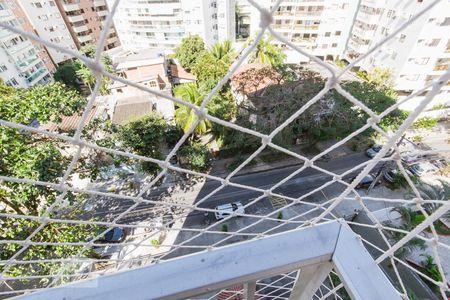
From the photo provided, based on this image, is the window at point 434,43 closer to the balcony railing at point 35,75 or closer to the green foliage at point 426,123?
the green foliage at point 426,123

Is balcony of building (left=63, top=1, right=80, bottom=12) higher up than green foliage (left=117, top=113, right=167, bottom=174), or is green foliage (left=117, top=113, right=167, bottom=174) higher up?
balcony of building (left=63, top=1, right=80, bottom=12)

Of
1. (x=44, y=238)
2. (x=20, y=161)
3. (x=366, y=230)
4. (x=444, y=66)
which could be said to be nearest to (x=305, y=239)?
(x=20, y=161)

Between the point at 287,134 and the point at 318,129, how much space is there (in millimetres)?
1024

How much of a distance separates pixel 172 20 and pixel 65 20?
7598 millimetres

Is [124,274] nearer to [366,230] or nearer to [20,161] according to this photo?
[20,161]

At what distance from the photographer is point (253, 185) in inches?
259

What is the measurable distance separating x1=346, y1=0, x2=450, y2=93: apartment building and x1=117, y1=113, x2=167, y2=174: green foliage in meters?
7.70

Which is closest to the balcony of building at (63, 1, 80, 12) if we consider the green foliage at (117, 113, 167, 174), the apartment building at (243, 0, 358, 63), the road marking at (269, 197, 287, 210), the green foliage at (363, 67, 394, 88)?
the apartment building at (243, 0, 358, 63)

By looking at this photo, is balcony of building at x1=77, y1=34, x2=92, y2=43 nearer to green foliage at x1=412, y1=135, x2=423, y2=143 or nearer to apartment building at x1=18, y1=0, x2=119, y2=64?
apartment building at x1=18, y1=0, x2=119, y2=64

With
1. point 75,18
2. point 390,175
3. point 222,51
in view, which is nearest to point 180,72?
point 222,51

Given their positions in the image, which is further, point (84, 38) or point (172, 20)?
point (84, 38)

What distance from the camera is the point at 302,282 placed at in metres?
0.87

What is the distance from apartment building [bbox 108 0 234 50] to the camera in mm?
13117

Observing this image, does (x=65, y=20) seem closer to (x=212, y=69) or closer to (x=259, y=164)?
(x=212, y=69)
